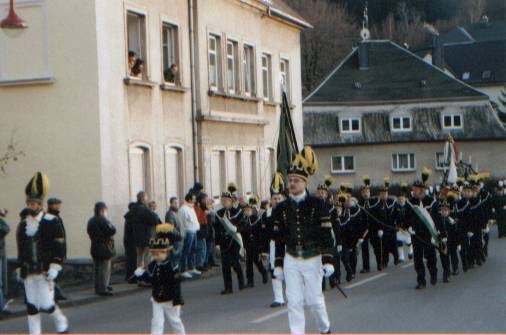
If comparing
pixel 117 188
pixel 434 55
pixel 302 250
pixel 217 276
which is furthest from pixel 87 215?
pixel 434 55

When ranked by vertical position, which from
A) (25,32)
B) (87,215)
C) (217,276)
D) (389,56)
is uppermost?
(389,56)

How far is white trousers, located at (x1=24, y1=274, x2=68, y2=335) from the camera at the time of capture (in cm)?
1254

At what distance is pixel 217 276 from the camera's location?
76.8ft

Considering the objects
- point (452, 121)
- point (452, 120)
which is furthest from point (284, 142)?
point (452, 120)

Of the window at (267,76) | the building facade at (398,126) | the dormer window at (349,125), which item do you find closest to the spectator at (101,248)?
the window at (267,76)

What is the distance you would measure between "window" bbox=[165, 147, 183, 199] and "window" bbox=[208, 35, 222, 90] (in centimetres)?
317

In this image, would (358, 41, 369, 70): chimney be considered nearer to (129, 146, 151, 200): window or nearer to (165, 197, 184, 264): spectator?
(129, 146, 151, 200): window

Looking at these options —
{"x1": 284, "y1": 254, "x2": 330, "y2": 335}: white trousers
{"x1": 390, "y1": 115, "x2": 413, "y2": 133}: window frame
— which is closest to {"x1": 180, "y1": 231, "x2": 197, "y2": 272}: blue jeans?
{"x1": 284, "y1": 254, "x2": 330, "y2": 335}: white trousers

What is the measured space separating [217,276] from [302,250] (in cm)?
1236

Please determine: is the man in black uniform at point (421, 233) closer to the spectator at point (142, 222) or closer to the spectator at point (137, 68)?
the spectator at point (142, 222)

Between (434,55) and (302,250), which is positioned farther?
(434,55)

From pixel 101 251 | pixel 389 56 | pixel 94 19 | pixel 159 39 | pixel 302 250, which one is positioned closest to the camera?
pixel 302 250

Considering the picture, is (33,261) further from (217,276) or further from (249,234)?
(217,276)

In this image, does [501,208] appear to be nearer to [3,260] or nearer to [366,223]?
[366,223]
